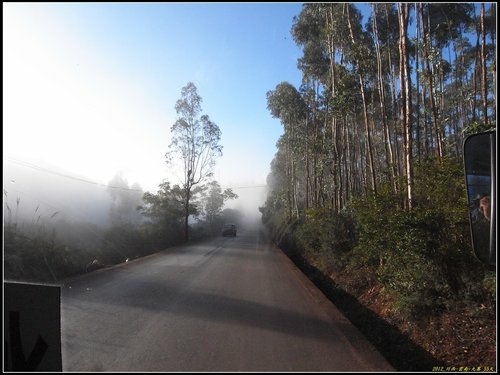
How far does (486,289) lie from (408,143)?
5.16 m

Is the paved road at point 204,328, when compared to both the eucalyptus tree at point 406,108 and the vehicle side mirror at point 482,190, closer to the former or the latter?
the eucalyptus tree at point 406,108

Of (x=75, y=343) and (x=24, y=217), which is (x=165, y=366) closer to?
(x=75, y=343)

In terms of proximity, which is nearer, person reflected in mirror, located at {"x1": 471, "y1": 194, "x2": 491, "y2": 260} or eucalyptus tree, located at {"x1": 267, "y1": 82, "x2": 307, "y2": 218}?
person reflected in mirror, located at {"x1": 471, "y1": 194, "x2": 491, "y2": 260}

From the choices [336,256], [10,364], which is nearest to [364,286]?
[336,256]

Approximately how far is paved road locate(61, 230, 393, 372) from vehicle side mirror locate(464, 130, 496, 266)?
137 inches

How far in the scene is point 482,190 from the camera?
2.18m

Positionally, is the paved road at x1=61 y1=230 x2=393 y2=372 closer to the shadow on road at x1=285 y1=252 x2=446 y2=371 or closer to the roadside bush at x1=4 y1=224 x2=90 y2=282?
the shadow on road at x1=285 y1=252 x2=446 y2=371

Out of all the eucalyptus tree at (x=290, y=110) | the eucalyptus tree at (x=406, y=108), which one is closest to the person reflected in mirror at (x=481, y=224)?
the eucalyptus tree at (x=406, y=108)

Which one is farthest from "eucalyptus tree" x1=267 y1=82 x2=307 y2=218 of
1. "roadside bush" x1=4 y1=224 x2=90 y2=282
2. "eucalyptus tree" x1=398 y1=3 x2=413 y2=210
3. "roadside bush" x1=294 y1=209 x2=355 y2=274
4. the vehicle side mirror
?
the vehicle side mirror

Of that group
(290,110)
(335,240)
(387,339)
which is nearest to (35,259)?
(335,240)

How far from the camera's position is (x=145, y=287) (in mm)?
10938

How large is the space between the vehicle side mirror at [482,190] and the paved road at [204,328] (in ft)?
11.4

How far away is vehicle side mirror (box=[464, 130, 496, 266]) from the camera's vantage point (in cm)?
205

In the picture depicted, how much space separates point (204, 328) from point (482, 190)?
558cm
